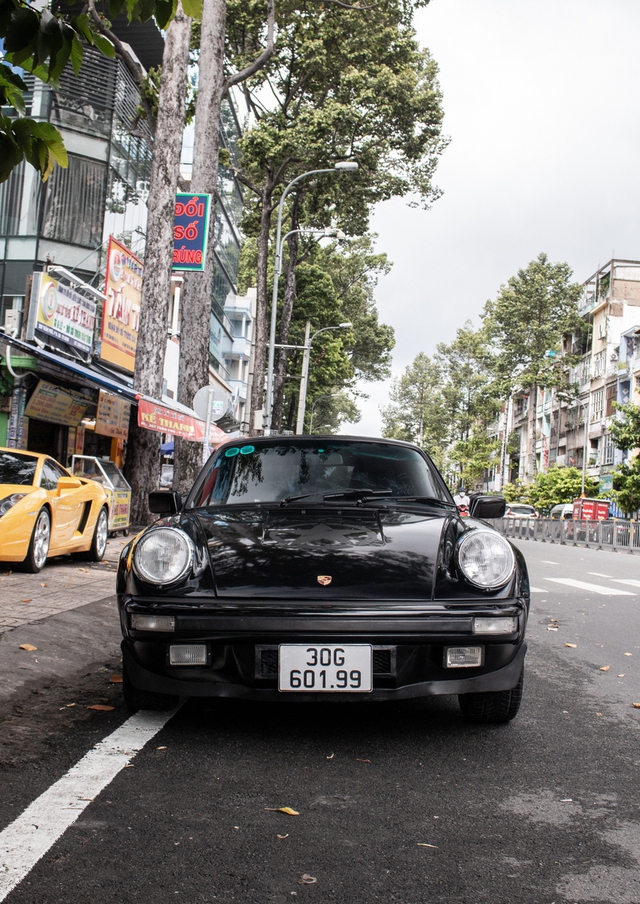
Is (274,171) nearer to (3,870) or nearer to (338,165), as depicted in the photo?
(338,165)

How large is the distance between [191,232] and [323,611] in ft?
48.8

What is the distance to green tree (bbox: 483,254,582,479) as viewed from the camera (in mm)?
71312

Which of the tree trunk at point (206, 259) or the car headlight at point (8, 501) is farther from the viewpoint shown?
the tree trunk at point (206, 259)

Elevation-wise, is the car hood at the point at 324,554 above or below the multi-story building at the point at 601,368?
below

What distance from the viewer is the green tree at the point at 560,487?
220 feet

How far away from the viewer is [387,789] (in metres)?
3.57

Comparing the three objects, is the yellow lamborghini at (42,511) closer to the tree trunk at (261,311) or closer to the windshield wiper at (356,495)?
the windshield wiper at (356,495)

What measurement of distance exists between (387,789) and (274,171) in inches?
1221

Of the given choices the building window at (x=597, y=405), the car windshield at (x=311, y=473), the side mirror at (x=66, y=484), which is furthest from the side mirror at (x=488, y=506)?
the building window at (x=597, y=405)

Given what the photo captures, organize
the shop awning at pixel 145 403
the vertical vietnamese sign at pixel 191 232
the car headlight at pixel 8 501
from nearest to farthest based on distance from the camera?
the car headlight at pixel 8 501 → the shop awning at pixel 145 403 → the vertical vietnamese sign at pixel 191 232

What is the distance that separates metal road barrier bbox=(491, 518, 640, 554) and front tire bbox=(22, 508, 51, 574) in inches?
821

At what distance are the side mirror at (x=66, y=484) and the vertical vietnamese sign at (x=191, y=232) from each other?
7497 millimetres

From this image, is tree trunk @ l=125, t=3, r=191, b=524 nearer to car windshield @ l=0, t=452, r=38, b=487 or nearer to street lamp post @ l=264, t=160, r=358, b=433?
Answer: car windshield @ l=0, t=452, r=38, b=487

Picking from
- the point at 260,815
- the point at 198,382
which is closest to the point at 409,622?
the point at 260,815
